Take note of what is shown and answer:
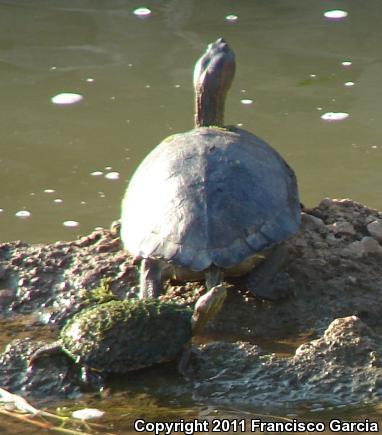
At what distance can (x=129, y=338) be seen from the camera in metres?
3.27

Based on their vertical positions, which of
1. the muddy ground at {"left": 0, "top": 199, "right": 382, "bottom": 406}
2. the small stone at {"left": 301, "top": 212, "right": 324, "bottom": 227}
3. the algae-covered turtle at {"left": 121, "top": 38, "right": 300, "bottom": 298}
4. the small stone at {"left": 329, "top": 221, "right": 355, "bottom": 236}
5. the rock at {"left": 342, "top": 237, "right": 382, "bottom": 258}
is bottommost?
the muddy ground at {"left": 0, "top": 199, "right": 382, "bottom": 406}

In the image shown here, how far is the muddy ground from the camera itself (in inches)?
127

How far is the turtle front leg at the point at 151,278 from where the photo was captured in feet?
12.5

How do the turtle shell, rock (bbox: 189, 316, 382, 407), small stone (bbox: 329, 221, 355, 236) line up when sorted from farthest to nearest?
1. small stone (bbox: 329, 221, 355, 236)
2. the turtle shell
3. rock (bbox: 189, 316, 382, 407)

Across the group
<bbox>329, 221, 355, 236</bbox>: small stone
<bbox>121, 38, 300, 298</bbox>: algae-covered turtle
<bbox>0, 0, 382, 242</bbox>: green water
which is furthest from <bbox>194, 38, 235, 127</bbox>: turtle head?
<bbox>0, 0, 382, 242</bbox>: green water

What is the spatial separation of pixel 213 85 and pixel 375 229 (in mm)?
1048

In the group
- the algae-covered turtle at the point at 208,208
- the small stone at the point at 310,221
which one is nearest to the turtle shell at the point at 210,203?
the algae-covered turtle at the point at 208,208

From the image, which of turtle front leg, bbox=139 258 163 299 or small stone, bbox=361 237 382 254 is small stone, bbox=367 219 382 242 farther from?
turtle front leg, bbox=139 258 163 299

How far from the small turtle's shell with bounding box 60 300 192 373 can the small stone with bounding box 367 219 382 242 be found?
1152mm

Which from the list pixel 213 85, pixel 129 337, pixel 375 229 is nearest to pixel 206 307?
pixel 129 337

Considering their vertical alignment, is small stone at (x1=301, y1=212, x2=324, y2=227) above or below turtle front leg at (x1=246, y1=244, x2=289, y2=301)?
above

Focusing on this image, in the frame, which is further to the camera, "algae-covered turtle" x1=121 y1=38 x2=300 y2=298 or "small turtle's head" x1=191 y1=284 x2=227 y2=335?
"algae-covered turtle" x1=121 y1=38 x2=300 y2=298

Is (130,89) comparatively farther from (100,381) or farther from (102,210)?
(100,381)

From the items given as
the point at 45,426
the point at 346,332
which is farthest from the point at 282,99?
the point at 45,426
